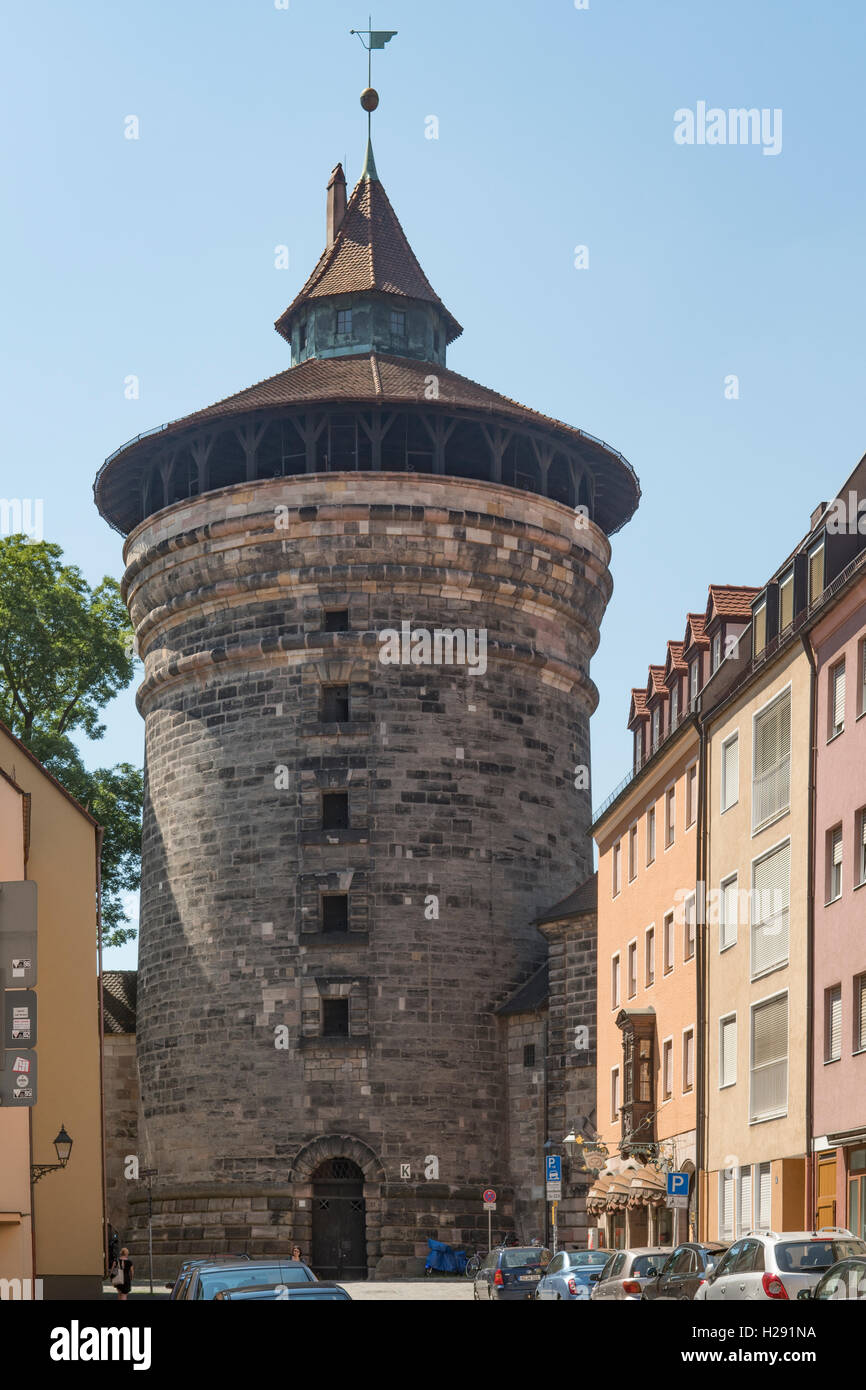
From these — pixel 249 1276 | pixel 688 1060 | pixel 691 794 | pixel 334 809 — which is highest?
pixel 691 794

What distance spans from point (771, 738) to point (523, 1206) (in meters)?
18.0

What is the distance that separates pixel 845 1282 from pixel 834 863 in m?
14.8

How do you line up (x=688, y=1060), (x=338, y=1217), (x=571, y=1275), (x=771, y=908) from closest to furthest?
(x=571, y=1275) → (x=771, y=908) → (x=688, y=1060) → (x=338, y=1217)

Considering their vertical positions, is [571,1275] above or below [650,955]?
below

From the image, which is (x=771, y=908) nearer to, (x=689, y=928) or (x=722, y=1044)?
(x=722, y=1044)

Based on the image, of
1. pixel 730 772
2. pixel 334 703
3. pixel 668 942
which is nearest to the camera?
pixel 730 772

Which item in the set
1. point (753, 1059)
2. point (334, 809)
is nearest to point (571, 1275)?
point (753, 1059)

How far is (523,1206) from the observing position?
4738 cm

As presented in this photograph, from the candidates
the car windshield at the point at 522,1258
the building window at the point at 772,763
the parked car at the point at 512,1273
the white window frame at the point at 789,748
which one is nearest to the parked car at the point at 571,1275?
the parked car at the point at 512,1273

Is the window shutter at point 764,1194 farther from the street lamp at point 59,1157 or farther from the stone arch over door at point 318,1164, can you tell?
the stone arch over door at point 318,1164

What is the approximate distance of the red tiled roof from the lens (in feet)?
127

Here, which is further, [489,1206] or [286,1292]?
[489,1206]

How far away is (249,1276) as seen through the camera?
17.7 meters
